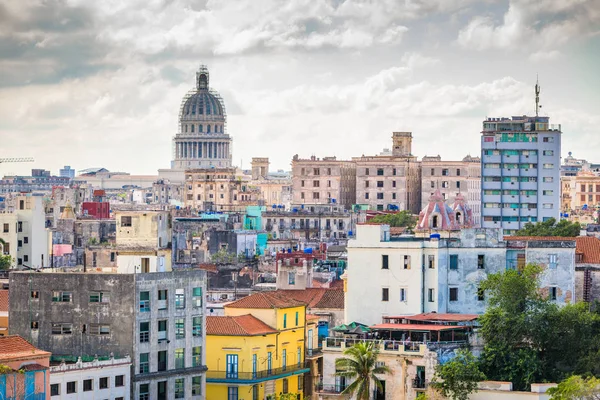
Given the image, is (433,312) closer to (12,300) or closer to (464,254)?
(464,254)

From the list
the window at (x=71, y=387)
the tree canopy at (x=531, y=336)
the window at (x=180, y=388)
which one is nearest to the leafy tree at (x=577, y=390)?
the tree canopy at (x=531, y=336)

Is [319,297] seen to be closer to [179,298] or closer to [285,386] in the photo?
[285,386]

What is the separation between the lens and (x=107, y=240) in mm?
190875

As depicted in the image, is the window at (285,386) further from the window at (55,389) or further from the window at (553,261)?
the window at (55,389)

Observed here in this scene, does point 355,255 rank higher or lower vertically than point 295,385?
higher

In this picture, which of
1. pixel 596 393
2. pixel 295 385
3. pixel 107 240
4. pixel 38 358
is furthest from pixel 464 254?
pixel 107 240

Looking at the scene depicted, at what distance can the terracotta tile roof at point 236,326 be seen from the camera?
101688 mm

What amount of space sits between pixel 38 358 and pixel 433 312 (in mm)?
25048

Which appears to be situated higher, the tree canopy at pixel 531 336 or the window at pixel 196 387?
the tree canopy at pixel 531 336

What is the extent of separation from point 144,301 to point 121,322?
1647mm

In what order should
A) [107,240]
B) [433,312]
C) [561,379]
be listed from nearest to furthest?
[561,379] → [433,312] → [107,240]

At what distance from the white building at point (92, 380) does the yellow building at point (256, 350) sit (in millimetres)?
7940

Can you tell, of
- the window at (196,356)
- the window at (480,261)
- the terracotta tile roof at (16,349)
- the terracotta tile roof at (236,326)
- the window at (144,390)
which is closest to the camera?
the terracotta tile roof at (16,349)

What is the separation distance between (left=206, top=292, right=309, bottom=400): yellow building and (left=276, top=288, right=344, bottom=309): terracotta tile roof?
7064 millimetres
